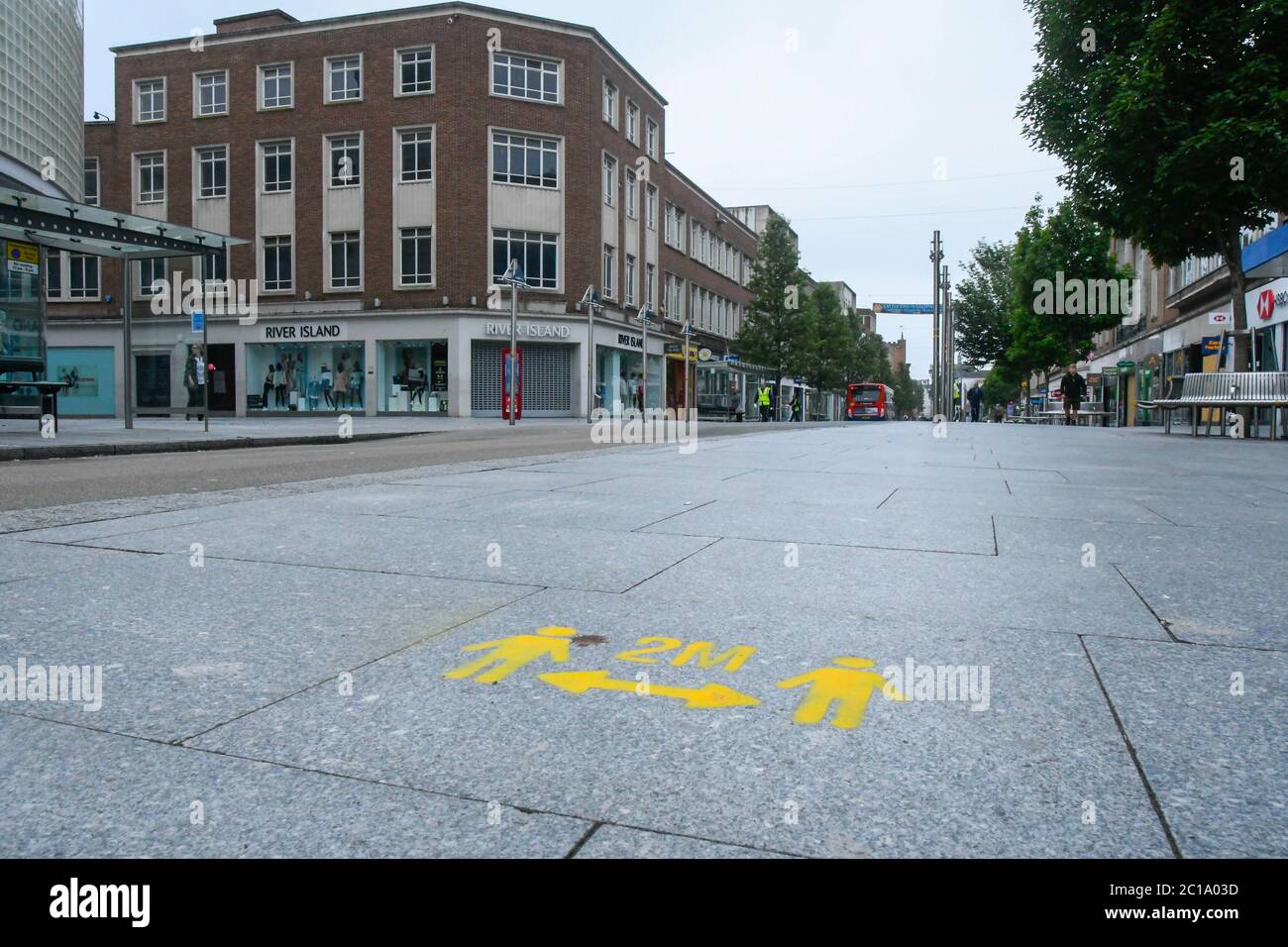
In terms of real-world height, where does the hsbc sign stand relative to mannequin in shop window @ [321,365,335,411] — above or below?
above

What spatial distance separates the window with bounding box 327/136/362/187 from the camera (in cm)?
3800

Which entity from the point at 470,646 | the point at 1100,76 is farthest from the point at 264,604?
the point at 1100,76

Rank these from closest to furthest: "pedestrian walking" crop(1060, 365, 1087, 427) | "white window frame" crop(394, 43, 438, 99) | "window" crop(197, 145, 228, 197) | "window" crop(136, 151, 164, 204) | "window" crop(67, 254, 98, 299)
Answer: "pedestrian walking" crop(1060, 365, 1087, 427)
"white window frame" crop(394, 43, 438, 99)
"window" crop(197, 145, 228, 197)
"window" crop(136, 151, 164, 204)
"window" crop(67, 254, 98, 299)

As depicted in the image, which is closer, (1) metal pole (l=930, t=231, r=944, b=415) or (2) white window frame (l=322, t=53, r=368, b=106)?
(2) white window frame (l=322, t=53, r=368, b=106)

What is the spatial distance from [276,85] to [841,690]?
42.3 m

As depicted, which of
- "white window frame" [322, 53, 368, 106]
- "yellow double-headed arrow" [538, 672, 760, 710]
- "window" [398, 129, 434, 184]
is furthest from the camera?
"white window frame" [322, 53, 368, 106]

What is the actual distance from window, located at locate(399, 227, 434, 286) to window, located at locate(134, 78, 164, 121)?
12539 millimetres

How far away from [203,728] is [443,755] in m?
0.63

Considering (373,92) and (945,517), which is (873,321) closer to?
(373,92)

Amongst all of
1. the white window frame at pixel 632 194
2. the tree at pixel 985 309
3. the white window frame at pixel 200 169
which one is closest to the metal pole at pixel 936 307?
the tree at pixel 985 309

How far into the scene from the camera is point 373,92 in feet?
124

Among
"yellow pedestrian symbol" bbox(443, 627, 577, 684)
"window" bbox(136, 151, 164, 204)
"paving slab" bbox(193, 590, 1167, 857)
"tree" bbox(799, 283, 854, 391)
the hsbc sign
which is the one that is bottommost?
"paving slab" bbox(193, 590, 1167, 857)

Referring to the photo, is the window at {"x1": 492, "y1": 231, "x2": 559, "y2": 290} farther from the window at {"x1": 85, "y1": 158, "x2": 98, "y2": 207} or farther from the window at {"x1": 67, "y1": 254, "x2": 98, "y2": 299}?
the window at {"x1": 85, "y1": 158, "x2": 98, "y2": 207}

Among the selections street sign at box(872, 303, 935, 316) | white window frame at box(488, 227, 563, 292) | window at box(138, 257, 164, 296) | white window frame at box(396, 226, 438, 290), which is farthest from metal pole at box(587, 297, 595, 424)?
street sign at box(872, 303, 935, 316)
